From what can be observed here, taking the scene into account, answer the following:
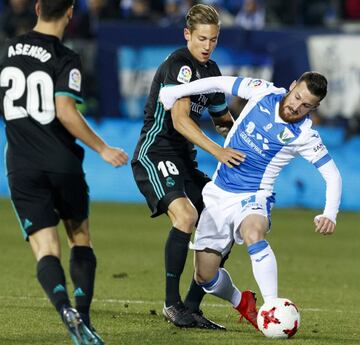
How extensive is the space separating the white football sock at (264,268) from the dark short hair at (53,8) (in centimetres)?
213

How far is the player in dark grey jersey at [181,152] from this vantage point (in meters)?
8.28

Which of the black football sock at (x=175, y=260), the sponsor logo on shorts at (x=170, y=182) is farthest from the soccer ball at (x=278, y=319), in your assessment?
the sponsor logo on shorts at (x=170, y=182)

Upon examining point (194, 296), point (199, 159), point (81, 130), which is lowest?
point (199, 159)

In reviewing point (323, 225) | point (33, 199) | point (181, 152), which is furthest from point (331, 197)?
point (33, 199)

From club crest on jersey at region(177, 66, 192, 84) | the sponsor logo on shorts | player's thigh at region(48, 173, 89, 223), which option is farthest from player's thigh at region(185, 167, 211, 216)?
player's thigh at region(48, 173, 89, 223)

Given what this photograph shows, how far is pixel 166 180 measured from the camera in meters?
8.52

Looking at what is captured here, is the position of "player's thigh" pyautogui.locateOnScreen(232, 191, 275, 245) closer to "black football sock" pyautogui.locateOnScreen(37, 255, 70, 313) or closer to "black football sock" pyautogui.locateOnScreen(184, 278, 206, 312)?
"black football sock" pyautogui.locateOnScreen(184, 278, 206, 312)

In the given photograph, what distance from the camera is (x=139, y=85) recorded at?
1845 centimetres

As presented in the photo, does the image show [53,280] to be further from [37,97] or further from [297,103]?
[297,103]

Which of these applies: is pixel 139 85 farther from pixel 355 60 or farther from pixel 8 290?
pixel 8 290

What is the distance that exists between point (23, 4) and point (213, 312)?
11857 millimetres

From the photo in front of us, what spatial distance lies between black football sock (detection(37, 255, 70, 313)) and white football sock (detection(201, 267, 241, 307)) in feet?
6.03

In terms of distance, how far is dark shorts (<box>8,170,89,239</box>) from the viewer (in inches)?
271

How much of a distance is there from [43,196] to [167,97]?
1787mm
